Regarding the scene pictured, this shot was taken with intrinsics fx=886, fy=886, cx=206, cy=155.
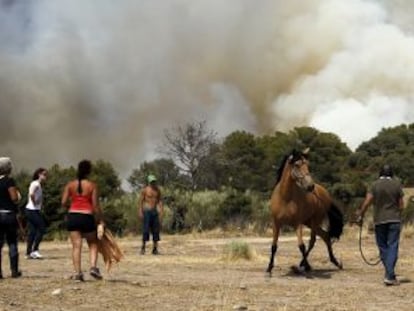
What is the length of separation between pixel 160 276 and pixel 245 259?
4237 mm

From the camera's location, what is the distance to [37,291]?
493 inches

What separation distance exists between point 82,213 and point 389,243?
16.4ft

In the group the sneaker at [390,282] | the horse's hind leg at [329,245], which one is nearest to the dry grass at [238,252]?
the horse's hind leg at [329,245]

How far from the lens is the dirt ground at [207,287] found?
11344 millimetres

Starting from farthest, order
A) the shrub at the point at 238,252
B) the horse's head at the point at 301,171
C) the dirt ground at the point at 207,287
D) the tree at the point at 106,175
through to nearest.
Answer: the tree at the point at 106,175 < the shrub at the point at 238,252 < the horse's head at the point at 301,171 < the dirt ground at the point at 207,287

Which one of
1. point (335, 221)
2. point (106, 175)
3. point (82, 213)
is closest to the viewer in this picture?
point (82, 213)

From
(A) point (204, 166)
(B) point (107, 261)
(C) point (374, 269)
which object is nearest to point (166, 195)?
(A) point (204, 166)

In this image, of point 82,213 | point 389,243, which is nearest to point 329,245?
point 389,243

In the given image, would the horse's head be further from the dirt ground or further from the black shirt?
the black shirt

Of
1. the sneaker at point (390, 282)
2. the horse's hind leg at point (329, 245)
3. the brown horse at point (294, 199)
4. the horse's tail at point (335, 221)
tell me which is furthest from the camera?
the horse's tail at point (335, 221)

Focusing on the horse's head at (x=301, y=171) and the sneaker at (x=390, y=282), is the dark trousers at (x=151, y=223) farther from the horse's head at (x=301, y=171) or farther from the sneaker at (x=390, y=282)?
the sneaker at (x=390, y=282)

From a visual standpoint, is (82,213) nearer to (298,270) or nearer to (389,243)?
(298,270)

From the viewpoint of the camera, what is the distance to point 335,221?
709 inches

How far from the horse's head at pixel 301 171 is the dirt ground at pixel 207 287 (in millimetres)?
1597
